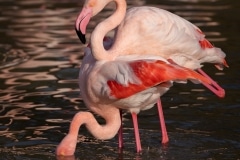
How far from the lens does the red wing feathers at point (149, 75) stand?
21.8 ft

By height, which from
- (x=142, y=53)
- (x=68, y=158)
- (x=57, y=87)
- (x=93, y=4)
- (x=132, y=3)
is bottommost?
(x=132, y=3)

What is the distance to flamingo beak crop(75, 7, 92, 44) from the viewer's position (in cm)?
690

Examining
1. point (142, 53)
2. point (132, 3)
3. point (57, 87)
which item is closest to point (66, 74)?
point (57, 87)

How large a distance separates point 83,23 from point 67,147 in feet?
3.42

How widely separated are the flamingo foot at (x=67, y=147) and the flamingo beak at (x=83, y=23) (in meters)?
0.82

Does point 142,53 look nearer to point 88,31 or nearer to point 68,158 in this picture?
point 68,158

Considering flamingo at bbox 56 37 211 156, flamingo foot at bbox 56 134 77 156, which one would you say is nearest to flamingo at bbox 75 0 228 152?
flamingo at bbox 56 37 211 156

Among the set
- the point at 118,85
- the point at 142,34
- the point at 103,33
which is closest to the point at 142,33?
the point at 142,34

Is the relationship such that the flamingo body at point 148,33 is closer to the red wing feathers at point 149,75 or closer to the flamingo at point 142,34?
the flamingo at point 142,34

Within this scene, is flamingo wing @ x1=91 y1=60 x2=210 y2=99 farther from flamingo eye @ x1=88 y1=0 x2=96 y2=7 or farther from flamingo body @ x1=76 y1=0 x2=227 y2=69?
flamingo eye @ x1=88 y1=0 x2=96 y2=7

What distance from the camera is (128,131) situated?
7855 millimetres

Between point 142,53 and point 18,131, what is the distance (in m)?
1.53

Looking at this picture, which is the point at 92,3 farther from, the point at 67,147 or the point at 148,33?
the point at 67,147

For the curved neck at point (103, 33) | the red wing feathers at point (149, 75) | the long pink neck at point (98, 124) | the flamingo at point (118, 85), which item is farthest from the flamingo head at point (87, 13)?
the long pink neck at point (98, 124)
